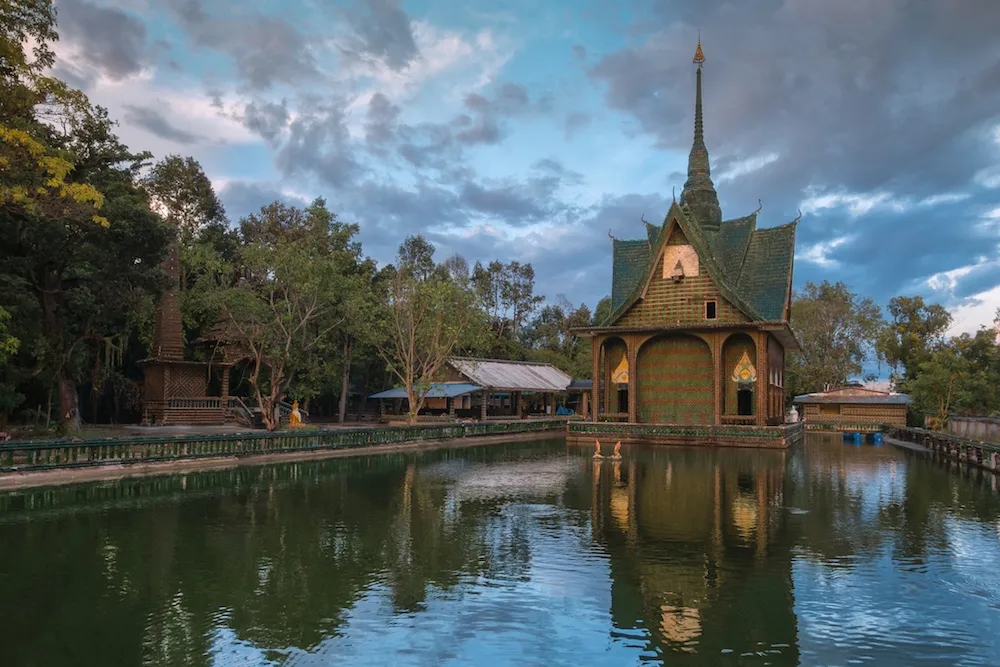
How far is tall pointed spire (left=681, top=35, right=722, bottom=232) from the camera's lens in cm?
3884

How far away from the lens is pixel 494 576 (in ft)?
28.9

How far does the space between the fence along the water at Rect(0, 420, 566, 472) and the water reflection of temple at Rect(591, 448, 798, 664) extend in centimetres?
1084

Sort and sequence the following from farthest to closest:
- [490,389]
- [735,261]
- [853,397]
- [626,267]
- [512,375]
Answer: [512,375], [853,397], [490,389], [626,267], [735,261]

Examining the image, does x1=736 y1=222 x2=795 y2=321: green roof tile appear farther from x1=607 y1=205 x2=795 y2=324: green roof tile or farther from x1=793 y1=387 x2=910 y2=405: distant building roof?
x1=793 y1=387 x2=910 y2=405: distant building roof

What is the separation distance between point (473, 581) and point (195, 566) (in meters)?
3.84

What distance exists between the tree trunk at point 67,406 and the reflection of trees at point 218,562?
8488 millimetres

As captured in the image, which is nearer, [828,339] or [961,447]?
[961,447]

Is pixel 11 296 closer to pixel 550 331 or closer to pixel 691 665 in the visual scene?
pixel 691 665

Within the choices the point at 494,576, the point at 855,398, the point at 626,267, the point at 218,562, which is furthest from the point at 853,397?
the point at 218,562

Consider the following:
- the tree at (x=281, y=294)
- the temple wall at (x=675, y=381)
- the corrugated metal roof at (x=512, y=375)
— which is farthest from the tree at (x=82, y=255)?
the temple wall at (x=675, y=381)

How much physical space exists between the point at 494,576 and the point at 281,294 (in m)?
30.1

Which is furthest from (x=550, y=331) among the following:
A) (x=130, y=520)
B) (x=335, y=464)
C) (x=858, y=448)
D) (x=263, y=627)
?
(x=263, y=627)

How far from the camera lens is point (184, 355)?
35.2 metres

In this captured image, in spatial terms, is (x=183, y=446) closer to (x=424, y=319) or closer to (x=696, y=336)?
(x=424, y=319)
